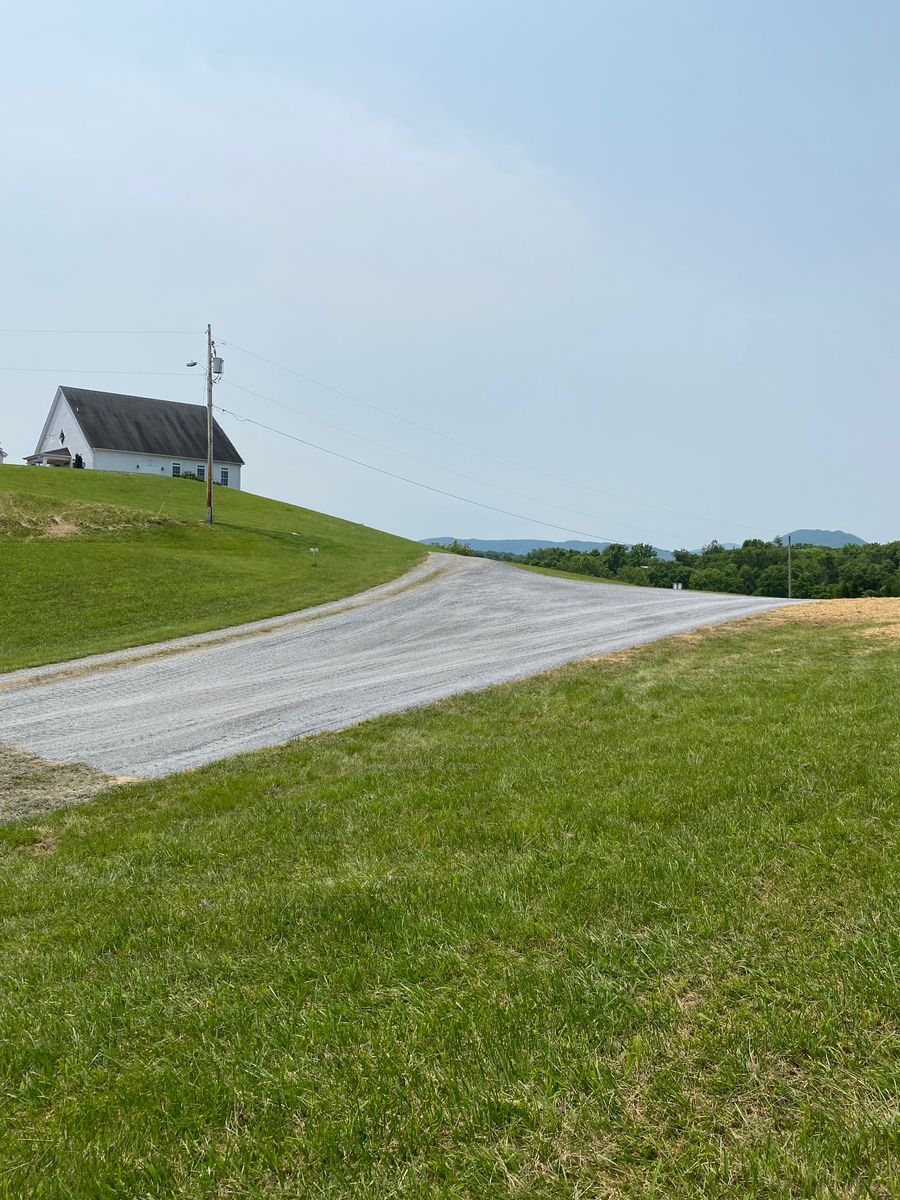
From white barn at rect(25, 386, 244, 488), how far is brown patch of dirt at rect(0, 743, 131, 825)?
63.9 m

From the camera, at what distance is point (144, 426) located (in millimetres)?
72750

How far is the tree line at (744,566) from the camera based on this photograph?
→ 286 feet

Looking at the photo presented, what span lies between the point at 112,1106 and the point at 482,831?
3421 millimetres

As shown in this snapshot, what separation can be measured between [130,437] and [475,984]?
7571 cm

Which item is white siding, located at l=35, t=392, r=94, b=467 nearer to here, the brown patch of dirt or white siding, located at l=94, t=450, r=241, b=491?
white siding, located at l=94, t=450, r=241, b=491

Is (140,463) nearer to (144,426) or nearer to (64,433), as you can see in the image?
(144,426)

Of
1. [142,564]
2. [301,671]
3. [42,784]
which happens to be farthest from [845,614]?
[142,564]

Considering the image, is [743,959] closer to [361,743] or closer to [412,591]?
[361,743]

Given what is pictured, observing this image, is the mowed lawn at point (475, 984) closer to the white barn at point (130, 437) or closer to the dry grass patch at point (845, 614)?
the dry grass patch at point (845, 614)

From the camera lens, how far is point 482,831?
20.6 feet

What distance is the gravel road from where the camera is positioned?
36.3ft

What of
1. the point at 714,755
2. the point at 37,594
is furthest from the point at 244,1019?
the point at 37,594

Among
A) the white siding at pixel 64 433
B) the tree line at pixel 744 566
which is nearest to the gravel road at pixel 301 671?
the white siding at pixel 64 433

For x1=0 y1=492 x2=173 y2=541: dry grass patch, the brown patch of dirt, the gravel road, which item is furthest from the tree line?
the brown patch of dirt
